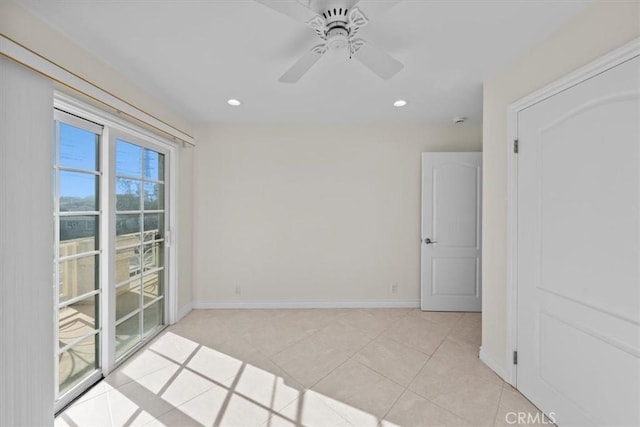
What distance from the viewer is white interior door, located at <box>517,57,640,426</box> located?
1.18 m

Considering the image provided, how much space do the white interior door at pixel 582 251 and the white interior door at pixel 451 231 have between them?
4.41 ft

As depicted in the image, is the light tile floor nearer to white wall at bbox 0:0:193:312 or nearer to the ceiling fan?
white wall at bbox 0:0:193:312

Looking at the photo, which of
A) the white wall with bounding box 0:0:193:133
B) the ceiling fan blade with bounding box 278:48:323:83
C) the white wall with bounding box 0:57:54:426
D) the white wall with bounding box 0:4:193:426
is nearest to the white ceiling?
the white wall with bounding box 0:0:193:133

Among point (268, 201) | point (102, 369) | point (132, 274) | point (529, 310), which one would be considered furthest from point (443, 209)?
point (102, 369)

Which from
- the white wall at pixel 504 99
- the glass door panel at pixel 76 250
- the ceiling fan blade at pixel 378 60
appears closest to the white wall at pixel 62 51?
the glass door panel at pixel 76 250

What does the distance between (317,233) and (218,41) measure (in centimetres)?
225

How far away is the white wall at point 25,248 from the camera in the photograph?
123 cm

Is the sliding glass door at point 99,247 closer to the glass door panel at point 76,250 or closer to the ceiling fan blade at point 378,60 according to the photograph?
the glass door panel at point 76,250

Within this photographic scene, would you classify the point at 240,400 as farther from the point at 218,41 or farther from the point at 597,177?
the point at 597,177

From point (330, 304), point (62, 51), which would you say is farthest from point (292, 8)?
point (330, 304)

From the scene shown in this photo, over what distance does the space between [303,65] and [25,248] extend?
1.77 m

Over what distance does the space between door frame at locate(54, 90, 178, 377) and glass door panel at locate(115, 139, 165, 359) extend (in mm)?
72

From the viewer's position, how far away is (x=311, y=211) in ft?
10.8

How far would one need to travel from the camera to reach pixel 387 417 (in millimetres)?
1579
